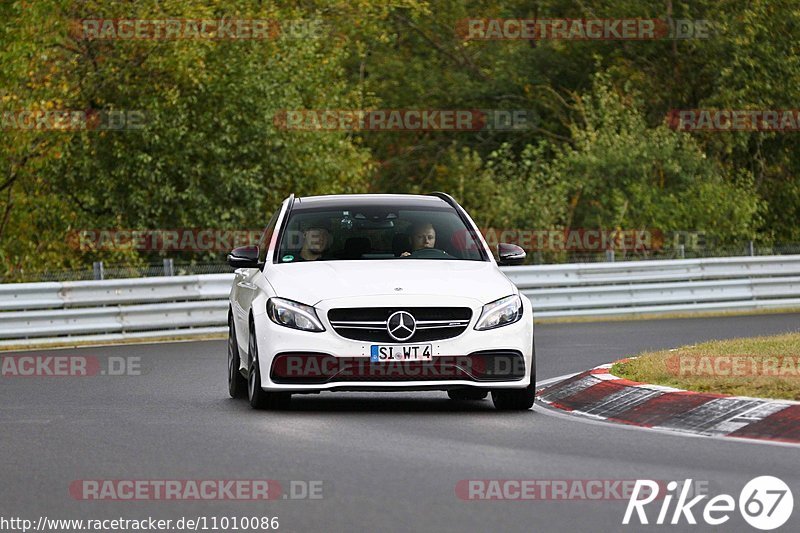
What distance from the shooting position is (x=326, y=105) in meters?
36.8

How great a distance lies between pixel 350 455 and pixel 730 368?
16.2 feet

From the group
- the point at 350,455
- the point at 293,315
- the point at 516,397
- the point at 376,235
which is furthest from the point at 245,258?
the point at 350,455

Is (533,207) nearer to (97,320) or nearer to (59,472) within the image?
(97,320)

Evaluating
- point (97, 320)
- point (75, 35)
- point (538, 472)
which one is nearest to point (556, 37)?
point (75, 35)

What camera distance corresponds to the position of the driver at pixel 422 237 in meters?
14.1

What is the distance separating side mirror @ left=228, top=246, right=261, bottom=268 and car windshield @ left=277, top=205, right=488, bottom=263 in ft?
0.88

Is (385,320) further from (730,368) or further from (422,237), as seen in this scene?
(730,368)

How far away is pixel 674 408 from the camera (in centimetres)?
1244

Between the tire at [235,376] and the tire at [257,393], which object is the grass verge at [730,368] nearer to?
the tire at [257,393]

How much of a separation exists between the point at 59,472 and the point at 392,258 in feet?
14.7

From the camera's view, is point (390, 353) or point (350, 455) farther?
point (390, 353)

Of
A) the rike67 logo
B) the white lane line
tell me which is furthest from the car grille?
the rike67 logo

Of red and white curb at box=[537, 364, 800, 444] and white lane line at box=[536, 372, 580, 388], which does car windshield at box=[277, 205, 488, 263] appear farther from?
white lane line at box=[536, 372, 580, 388]

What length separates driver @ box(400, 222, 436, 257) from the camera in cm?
1409
